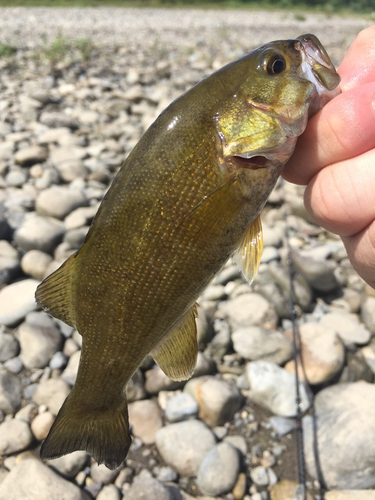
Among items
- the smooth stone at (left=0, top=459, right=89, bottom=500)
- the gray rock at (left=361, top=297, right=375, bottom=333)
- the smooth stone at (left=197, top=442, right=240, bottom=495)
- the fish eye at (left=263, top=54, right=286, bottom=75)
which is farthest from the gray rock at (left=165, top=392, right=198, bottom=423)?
the fish eye at (left=263, top=54, right=286, bottom=75)

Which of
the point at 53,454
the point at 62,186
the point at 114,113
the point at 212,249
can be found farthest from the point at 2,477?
the point at 114,113

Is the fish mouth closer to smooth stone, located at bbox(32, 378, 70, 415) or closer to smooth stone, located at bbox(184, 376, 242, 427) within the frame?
smooth stone, located at bbox(184, 376, 242, 427)

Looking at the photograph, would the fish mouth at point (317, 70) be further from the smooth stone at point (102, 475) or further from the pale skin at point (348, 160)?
the smooth stone at point (102, 475)

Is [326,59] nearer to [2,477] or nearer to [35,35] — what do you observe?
[2,477]

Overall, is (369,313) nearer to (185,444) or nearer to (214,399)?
(214,399)

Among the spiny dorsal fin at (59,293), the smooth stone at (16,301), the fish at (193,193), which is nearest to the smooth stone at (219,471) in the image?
the fish at (193,193)

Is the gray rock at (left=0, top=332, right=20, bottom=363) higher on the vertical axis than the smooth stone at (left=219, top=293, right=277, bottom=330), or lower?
lower
